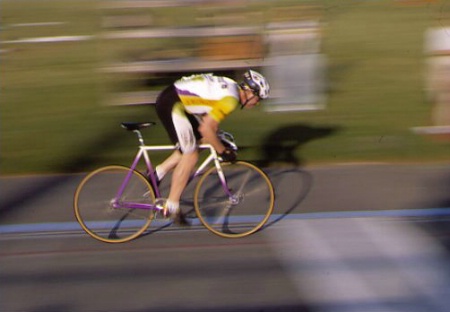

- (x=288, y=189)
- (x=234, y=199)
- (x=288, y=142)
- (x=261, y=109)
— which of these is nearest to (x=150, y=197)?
(x=234, y=199)

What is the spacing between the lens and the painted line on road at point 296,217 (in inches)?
290

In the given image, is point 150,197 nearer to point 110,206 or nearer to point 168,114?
point 110,206

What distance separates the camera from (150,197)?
7.11m

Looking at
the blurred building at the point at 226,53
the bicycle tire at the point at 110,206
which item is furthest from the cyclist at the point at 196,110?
the blurred building at the point at 226,53

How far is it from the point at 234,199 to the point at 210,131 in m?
0.76

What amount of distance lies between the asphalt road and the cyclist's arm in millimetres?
853

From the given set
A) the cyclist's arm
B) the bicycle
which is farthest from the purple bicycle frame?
the cyclist's arm

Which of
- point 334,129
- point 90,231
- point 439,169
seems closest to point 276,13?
point 334,129

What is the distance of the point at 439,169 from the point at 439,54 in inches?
56.1

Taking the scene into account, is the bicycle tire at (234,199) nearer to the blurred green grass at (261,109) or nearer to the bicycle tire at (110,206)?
the bicycle tire at (110,206)

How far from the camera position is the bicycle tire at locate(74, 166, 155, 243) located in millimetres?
7035

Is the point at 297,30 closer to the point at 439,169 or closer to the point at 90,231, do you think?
the point at 439,169

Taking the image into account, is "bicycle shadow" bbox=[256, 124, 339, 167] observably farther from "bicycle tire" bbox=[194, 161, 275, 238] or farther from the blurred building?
"bicycle tire" bbox=[194, 161, 275, 238]

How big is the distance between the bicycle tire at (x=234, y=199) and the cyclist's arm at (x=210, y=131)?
234 mm
